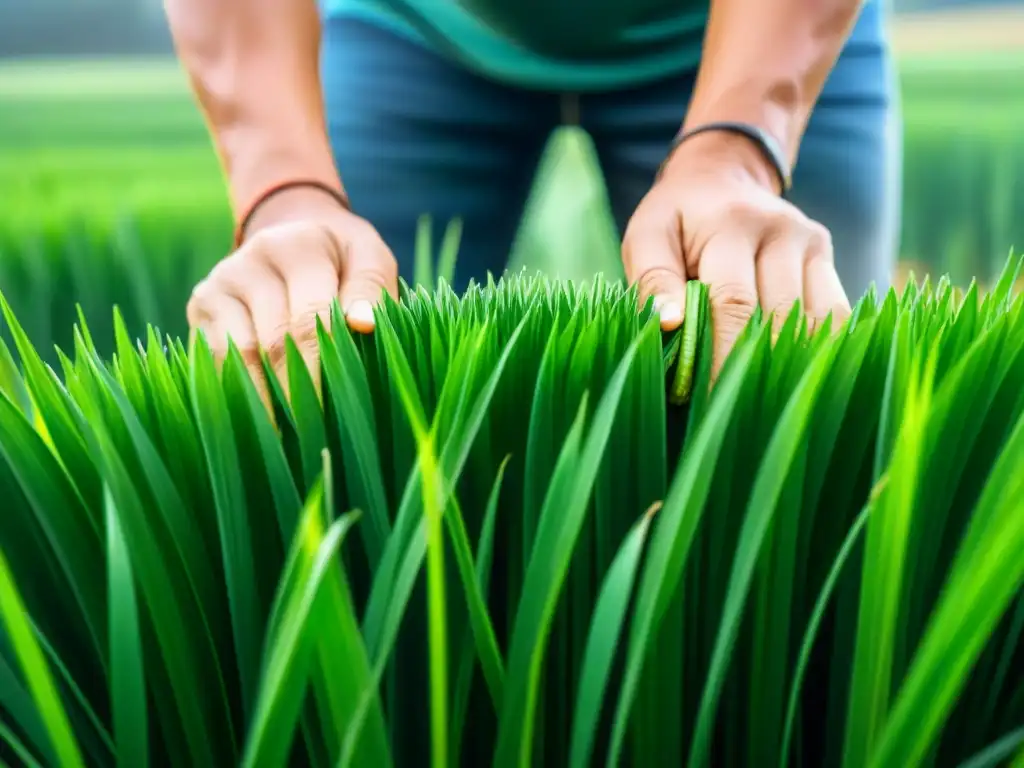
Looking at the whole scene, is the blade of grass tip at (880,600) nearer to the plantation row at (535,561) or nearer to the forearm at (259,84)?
the plantation row at (535,561)

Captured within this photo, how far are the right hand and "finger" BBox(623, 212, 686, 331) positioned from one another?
17 centimetres

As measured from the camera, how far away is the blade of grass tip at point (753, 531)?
22 cm

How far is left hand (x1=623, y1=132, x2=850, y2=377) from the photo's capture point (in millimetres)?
507

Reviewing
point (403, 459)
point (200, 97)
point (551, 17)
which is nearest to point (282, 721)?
point (403, 459)

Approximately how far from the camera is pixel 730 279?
19.6 inches

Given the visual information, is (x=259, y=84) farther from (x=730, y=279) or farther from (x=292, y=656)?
(x=292, y=656)

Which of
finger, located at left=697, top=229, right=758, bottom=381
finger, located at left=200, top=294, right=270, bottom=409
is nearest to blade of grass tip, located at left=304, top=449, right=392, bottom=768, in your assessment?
finger, located at left=697, top=229, right=758, bottom=381

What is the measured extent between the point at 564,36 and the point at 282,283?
0.53 m

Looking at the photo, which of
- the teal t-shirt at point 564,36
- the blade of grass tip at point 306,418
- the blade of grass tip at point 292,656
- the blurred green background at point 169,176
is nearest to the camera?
the blade of grass tip at point 292,656

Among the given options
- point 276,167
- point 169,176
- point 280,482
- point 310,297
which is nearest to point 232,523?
point 280,482

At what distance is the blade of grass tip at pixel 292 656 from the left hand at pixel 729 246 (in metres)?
0.31

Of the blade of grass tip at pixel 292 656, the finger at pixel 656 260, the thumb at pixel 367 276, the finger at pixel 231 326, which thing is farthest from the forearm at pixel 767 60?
the blade of grass tip at pixel 292 656

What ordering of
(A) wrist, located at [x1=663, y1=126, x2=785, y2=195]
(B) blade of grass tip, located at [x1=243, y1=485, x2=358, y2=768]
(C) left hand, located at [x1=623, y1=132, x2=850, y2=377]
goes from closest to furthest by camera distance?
1. (B) blade of grass tip, located at [x1=243, y1=485, x2=358, y2=768]
2. (C) left hand, located at [x1=623, y1=132, x2=850, y2=377]
3. (A) wrist, located at [x1=663, y1=126, x2=785, y2=195]

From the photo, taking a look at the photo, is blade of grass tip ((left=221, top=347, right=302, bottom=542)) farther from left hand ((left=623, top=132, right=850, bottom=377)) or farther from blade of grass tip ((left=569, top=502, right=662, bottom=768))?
left hand ((left=623, top=132, right=850, bottom=377))
